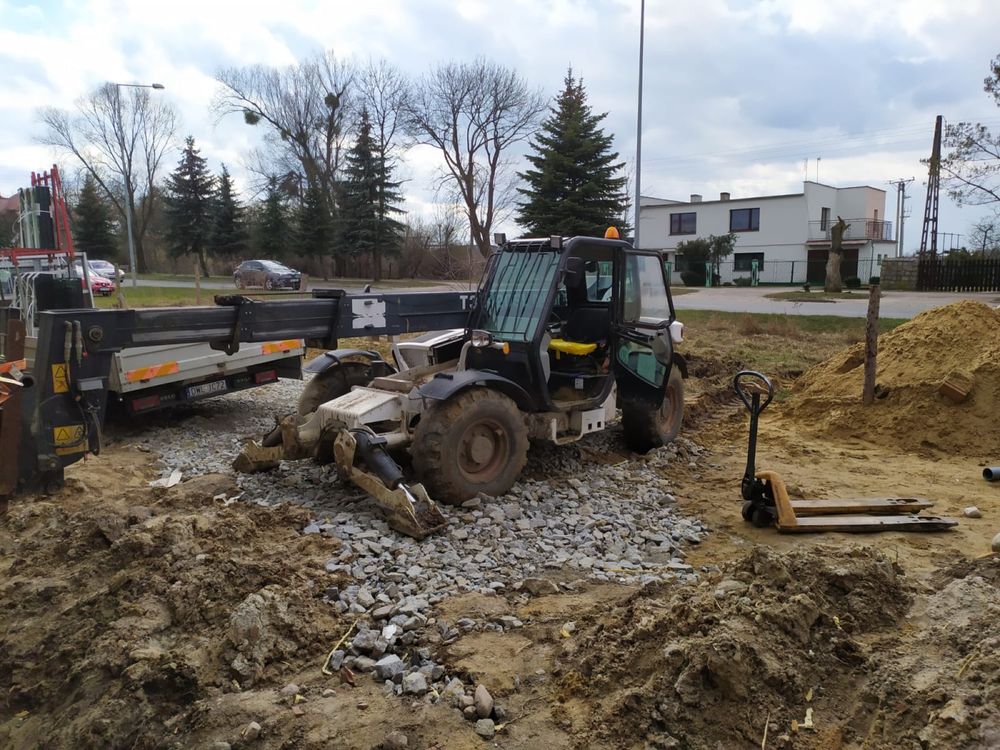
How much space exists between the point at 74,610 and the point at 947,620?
447 cm

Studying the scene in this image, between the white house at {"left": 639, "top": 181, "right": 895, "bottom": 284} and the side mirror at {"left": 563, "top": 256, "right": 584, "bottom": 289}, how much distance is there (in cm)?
3716

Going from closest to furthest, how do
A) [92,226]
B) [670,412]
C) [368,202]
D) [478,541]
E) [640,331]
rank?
[478,541]
[640,331]
[670,412]
[368,202]
[92,226]

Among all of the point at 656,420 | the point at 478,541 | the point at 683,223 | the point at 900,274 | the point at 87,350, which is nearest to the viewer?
the point at 87,350

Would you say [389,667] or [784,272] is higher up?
[784,272]

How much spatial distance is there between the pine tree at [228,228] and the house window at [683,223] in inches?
1047

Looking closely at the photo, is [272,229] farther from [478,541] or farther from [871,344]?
[478,541]

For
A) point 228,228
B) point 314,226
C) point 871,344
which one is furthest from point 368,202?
point 871,344

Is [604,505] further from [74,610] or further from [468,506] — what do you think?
[74,610]

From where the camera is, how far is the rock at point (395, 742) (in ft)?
10.3

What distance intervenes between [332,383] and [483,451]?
209 cm

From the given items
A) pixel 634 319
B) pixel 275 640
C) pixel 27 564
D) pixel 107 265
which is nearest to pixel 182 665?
pixel 275 640

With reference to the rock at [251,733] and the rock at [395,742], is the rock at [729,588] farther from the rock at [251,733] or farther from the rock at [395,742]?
the rock at [251,733]

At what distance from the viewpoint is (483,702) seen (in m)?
3.39

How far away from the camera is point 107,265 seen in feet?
120
